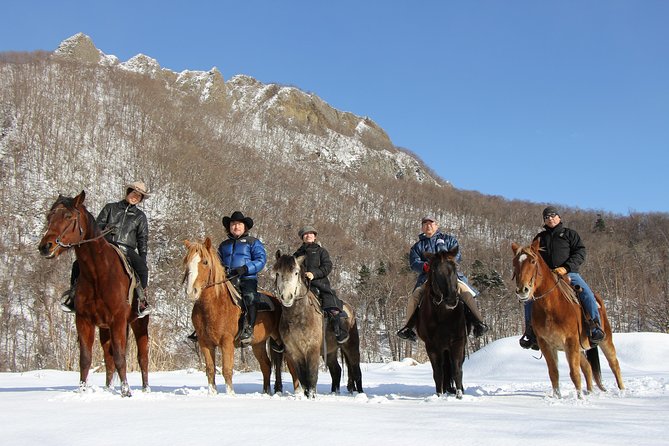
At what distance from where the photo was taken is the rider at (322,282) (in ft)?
24.4

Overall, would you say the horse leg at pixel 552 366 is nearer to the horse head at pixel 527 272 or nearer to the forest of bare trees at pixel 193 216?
the horse head at pixel 527 272

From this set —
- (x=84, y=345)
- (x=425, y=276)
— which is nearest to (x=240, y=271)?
(x=84, y=345)

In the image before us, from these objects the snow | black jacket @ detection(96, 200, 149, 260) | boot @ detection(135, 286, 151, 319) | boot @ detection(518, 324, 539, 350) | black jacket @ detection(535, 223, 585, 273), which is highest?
black jacket @ detection(96, 200, 149, 260)

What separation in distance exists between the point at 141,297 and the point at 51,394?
1477 mm

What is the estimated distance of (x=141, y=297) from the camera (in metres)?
6.51

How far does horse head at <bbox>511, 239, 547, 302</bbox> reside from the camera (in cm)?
620

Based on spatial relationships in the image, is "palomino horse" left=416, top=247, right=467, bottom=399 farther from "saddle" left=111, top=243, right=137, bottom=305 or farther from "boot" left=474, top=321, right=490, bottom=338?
"saddle" left=111, top=243, right=137, bottom=305

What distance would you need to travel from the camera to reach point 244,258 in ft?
24.6

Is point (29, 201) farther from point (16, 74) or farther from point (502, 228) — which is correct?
point (502, 228)

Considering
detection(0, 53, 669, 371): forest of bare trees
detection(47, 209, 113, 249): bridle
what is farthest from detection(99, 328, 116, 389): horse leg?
detection(0, 53, 669, 371): forest of bare trees

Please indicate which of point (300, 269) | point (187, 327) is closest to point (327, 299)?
point (300, 269)

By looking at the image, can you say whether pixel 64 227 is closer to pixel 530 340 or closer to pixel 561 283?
pixel 561 283

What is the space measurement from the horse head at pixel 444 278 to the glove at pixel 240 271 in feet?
8.57

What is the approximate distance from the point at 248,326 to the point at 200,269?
1.22 meters
